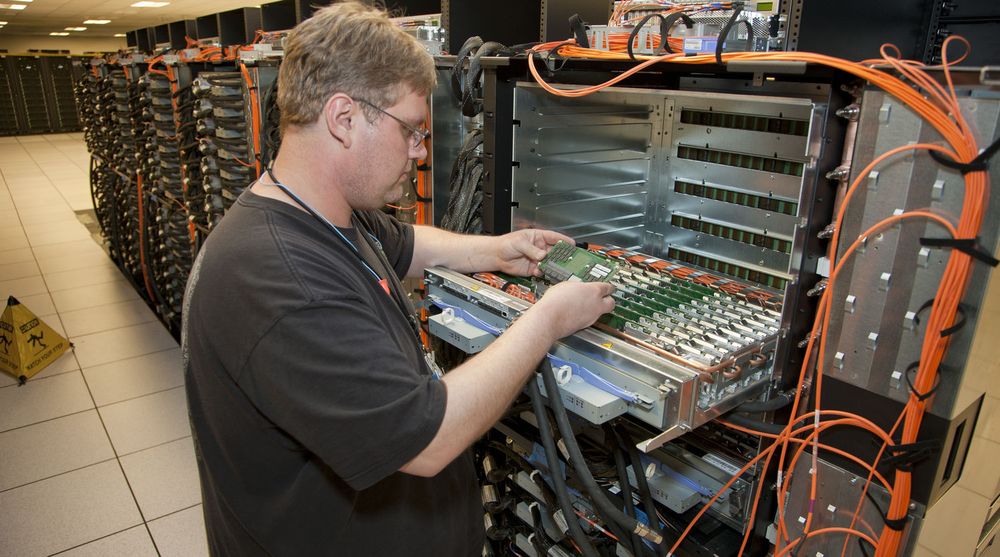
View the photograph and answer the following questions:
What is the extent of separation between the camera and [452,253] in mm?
1698

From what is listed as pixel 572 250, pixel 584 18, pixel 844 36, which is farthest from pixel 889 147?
pixel 584 18

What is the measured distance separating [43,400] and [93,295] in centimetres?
200

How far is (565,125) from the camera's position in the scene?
179 cm

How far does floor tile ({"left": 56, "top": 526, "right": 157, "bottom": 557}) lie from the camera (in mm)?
2551

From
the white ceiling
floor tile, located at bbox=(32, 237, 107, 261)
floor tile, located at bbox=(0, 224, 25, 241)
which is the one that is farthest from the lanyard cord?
the white ceiling

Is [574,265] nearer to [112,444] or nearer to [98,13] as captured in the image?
[112,444]

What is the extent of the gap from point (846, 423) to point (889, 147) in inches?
18.6

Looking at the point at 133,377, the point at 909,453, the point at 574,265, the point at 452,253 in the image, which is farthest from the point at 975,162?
the point at 133,377

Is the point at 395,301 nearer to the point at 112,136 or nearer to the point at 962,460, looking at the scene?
the point at 962,460

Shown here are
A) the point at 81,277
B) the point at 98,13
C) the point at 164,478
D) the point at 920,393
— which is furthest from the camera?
the point at 98,13

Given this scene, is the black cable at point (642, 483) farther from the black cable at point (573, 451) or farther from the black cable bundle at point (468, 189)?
the black cable bundle at point (468, 189)

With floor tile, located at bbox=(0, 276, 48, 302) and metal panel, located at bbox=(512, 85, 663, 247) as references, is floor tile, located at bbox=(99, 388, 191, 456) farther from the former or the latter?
floor tile, located at bbox=(0, 276, 48, 302)

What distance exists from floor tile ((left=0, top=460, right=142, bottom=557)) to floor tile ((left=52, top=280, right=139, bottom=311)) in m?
2.66

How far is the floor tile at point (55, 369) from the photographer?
3926 millimetres
